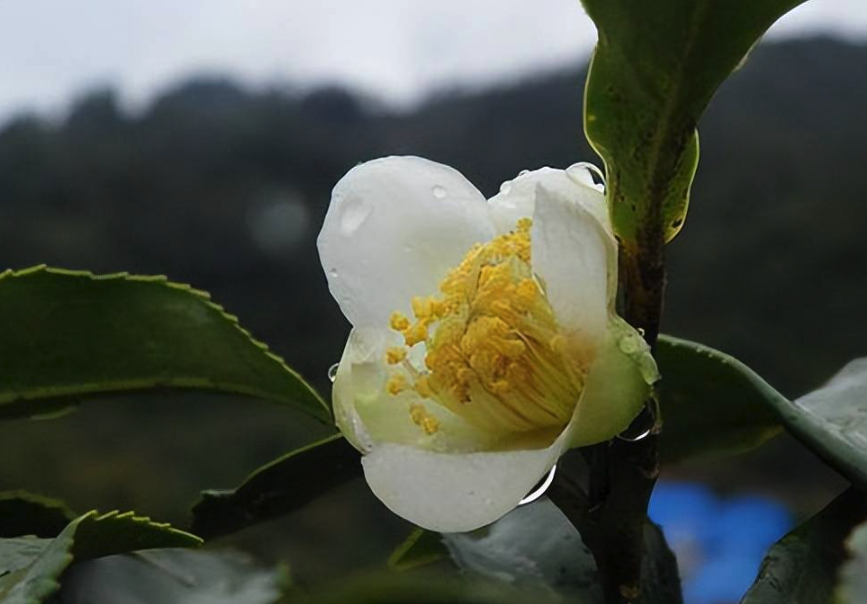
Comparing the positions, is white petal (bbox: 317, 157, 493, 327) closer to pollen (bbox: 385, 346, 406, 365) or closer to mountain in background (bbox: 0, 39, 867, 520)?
pollen (bbox: 385, 346, 406, 365)

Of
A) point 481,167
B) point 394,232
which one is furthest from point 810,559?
point 481,167

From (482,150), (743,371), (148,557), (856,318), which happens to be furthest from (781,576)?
(856,318)

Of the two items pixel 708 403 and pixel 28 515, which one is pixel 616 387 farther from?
pixel 28 515

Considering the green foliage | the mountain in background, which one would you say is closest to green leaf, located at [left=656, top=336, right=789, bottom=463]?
the green foliage

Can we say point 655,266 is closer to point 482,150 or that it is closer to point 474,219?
point 474,219

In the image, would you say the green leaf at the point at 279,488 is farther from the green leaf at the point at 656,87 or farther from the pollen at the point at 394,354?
the green leaf at the point at 656,87

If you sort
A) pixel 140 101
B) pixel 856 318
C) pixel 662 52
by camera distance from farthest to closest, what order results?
pixel 140 101
pixel 856 318
pixel 662 52
